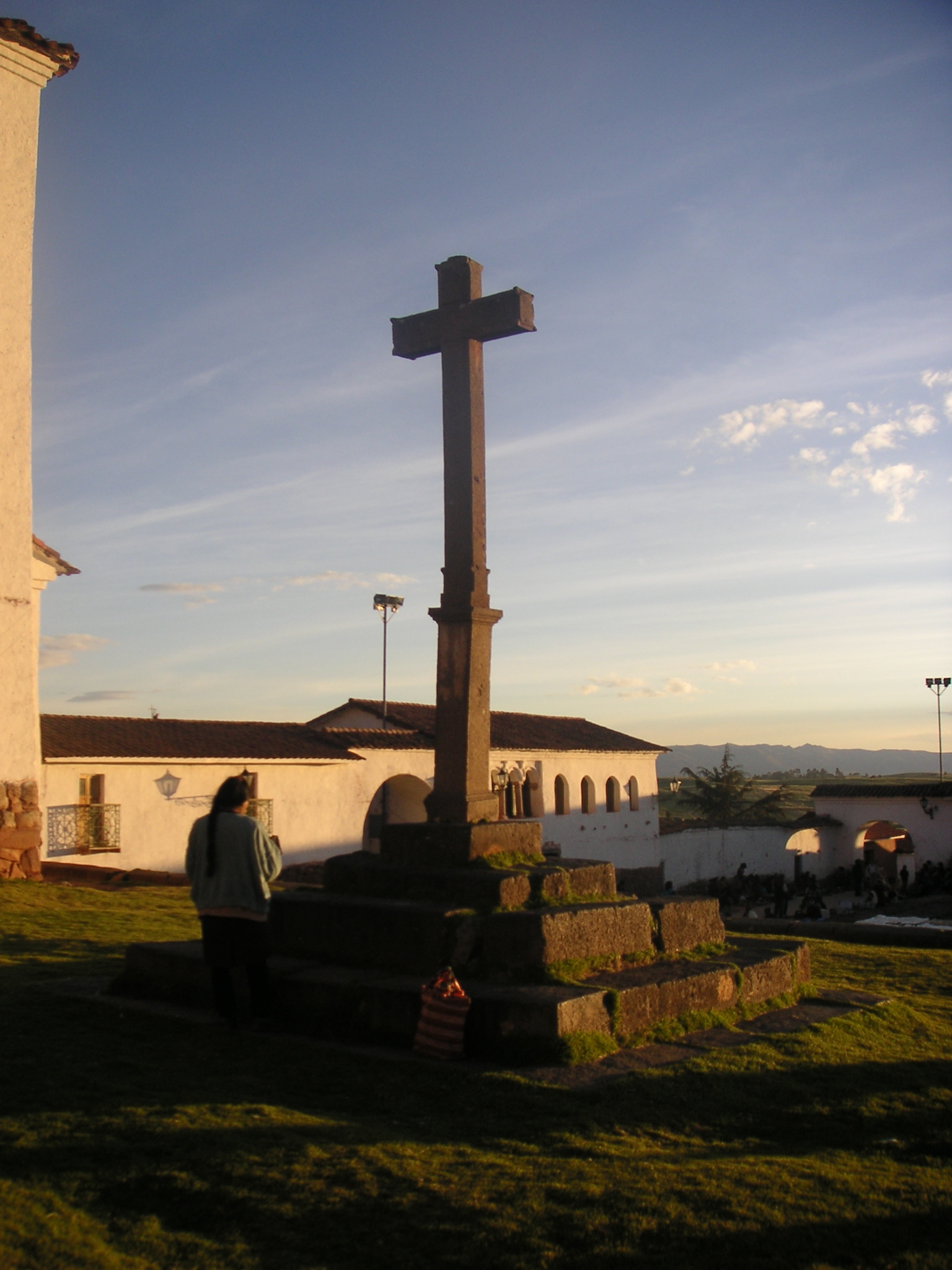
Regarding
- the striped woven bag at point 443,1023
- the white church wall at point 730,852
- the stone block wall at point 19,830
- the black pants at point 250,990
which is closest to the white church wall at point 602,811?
the white church wall at point 730,852

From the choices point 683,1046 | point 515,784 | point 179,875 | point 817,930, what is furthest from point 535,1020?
point 515,784

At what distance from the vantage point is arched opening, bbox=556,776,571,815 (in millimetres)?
30327

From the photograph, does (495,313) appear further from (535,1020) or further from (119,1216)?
(119,1216)

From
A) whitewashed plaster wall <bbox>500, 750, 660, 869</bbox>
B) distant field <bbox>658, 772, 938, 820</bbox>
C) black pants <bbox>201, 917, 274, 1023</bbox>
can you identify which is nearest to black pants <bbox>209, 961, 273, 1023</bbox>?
black pants <bbox>201, 917, 274, 1023</bbox>

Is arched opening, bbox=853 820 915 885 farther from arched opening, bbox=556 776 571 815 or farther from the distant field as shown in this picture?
arched opening, bbox=556 776 571 815

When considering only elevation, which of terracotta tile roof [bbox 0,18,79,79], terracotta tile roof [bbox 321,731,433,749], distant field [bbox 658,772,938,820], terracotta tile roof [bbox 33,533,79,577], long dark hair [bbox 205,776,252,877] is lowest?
distant field [bbox 658,772,938,820]

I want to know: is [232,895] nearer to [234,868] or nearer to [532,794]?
[234,868]

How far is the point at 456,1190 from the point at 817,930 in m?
9.33

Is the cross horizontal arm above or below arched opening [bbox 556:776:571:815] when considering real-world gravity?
above

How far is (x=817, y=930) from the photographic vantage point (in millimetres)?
11672

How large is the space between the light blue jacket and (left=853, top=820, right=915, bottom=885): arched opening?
28.4 m

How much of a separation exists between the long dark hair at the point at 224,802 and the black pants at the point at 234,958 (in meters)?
0.29

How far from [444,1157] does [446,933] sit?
221 centimetres

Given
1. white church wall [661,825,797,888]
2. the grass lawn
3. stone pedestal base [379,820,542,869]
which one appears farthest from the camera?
white church wall [661,825,797,888]
